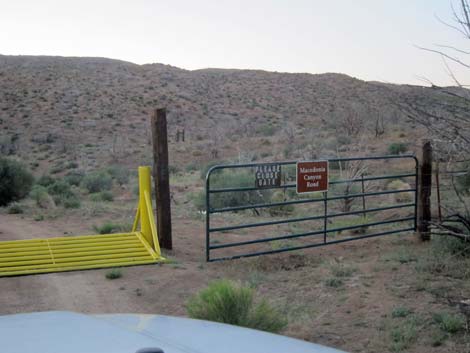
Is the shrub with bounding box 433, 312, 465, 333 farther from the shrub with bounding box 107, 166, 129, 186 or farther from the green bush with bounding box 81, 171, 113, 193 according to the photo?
the shrub with bounding box 107, 166, 129, 186

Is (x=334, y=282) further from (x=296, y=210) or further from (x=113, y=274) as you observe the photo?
(x=296, y=210)

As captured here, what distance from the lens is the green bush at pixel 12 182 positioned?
1928 centimetres

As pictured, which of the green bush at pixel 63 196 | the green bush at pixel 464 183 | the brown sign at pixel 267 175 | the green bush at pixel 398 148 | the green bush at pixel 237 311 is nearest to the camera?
the green bush at pixel 237 311

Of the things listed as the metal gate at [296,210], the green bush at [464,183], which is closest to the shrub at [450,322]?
the metal gate at [296,210]

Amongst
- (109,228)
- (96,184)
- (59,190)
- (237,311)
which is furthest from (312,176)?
(96,184)

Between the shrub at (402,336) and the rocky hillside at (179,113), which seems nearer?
the shrub at (402,336)

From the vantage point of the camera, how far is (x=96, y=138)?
5050 cm

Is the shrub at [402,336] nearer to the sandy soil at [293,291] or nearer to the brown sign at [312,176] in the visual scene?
the sandy soil at [293,291]

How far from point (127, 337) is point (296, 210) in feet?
53.3

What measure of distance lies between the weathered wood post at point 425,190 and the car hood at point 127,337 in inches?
360

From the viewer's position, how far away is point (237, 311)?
6.21 metres

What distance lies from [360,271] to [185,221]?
6943 mm

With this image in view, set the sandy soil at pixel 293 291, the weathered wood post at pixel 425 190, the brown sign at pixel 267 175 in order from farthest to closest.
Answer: the weathered wood post at pixel 425 190
the brown sign at pixel 267 175
the sandy soil at pixel 293 291

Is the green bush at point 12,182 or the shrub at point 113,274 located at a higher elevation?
the green bush at point 12,182
